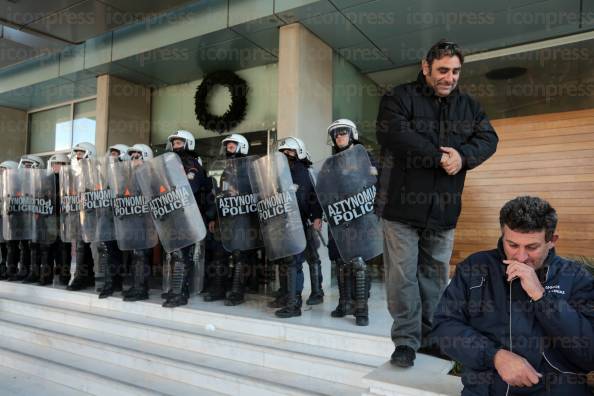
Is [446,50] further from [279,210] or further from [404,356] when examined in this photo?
[279,210]

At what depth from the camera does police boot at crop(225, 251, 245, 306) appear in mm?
4598

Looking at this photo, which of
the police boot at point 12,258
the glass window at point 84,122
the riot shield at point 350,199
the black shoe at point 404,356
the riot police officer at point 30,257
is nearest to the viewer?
the black shoe at point 404,356

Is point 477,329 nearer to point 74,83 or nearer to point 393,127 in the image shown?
point 393,127

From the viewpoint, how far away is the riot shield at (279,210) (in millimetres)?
4102

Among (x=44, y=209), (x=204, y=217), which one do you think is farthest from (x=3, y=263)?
(x=204, y=217)

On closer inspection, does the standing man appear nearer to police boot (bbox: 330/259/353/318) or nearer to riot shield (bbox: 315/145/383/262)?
riot shield (bbox: 315/145/383/262)

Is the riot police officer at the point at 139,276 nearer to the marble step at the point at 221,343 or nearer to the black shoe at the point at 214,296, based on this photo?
the marble step at the point at 221,343

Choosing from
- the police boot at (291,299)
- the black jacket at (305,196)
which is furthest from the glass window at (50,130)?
the police boot at (291,299)

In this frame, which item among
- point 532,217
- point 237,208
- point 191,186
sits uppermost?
point 191,186

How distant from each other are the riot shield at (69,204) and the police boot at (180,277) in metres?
1.55

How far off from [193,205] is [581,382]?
3.55 m

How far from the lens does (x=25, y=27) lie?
618cm

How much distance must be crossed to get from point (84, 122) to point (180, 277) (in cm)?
627

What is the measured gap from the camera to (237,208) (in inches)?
179
